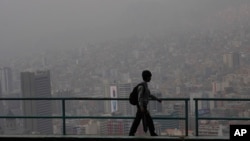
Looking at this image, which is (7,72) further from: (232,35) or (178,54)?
(232,35)

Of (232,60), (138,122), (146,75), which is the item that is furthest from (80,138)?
(232,60)

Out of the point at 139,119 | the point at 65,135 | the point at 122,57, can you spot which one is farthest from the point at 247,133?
the point at 122,57

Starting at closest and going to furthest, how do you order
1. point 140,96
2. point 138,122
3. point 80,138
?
point 80,138 → point 140,96 → point 138,122

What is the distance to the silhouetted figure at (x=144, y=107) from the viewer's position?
9.03 metres

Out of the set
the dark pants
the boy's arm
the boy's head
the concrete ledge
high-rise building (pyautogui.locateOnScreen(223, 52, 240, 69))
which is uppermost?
high-rise building (pyautogui.locateOnScreen(223, 52, 240, 69))

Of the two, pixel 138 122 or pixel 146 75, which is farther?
→ pixel 138 122

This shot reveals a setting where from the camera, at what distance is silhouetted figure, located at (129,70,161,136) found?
9031 mm

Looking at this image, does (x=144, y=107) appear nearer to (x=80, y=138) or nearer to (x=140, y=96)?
(x=140, y=96)

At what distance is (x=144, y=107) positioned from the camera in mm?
9133

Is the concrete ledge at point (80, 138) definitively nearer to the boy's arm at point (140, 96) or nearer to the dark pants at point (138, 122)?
the dark pants at point (138, 122)

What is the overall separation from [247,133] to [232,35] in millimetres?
52123

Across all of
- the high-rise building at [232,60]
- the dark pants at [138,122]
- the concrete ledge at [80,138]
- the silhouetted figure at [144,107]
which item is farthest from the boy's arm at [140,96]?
the high-rise building at [232,60]

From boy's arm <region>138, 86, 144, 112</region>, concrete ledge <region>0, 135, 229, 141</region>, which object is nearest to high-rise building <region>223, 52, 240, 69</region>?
boy's arm <region>138, 86, 144, 112</region>

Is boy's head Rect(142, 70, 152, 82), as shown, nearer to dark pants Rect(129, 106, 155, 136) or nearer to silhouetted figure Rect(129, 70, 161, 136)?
silhouetted figure Rect(129, 70, 161, 136)
